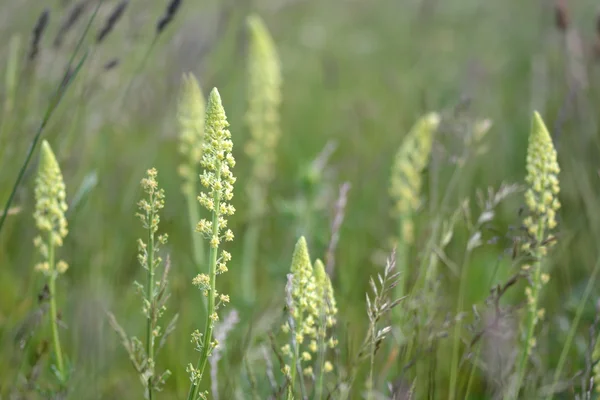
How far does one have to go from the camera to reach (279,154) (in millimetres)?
5391

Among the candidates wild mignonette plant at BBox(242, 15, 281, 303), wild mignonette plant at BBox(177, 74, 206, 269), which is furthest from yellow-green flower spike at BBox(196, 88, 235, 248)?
wild mignonette plant at BBox(242, 15, 281, 303)

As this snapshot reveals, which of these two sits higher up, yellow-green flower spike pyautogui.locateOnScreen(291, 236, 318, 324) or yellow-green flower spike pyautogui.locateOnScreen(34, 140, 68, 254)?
yellow-green flower spike pyautogui.locateOnScreen(34, 140, 68, 254)

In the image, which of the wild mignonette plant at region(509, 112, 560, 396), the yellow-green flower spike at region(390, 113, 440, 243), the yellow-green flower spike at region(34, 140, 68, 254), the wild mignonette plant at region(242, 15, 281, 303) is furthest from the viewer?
the wild mignonette plant at region(242, 15, 281, 303)

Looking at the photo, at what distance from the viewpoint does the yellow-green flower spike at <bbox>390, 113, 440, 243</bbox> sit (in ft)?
9.33

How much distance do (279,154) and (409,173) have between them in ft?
8.53

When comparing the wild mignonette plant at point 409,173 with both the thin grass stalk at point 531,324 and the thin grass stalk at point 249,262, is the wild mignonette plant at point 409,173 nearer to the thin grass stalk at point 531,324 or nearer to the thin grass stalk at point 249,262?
the thin grass stalk at point 249,262

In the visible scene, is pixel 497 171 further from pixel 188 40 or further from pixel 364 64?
pixel 364 64

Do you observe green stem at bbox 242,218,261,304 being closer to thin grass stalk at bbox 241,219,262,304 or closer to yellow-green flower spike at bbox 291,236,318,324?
thin grass stalk at bbox 241,219,262,304

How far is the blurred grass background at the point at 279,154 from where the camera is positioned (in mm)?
2639

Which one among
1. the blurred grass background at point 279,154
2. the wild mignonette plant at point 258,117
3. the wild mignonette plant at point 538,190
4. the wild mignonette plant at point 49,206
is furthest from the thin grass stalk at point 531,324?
the wild mignonette plant at point 258,117

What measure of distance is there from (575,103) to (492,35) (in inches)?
177

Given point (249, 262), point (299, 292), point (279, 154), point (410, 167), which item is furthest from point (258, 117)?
point (299, 292)

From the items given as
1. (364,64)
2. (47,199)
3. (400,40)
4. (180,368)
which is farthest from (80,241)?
(400,40)

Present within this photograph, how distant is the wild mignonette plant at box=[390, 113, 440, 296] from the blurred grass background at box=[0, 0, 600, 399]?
0.14 metres
